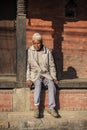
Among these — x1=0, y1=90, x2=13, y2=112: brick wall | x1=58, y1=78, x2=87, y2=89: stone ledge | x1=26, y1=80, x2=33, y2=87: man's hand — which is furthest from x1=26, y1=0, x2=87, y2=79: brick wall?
x1=0, y1=90, x2=13, y2=112: brick wall

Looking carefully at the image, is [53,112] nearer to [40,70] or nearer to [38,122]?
[38,122]

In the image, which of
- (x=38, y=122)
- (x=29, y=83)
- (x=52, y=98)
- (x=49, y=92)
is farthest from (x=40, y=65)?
(x=38, y=122)

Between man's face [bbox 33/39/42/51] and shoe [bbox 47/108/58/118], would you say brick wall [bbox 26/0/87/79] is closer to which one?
man's face [bbox 33/39/42/51]

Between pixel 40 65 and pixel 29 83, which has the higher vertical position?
pixel 40 65

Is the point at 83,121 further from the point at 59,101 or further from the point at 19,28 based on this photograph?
the point at 19,28

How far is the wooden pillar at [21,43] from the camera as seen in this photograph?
44.3 ft

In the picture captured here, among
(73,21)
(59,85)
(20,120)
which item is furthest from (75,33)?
(20,120)

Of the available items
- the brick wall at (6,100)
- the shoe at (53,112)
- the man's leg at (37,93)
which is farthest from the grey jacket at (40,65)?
the shoe at (53,112)

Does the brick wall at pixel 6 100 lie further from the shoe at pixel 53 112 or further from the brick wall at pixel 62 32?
the brick wall at pixel 62 32

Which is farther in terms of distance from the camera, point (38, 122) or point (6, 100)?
point (6, 100)

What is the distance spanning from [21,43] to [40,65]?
2.25 ft

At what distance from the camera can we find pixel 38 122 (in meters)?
13.2

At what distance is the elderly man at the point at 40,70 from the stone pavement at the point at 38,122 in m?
0.17

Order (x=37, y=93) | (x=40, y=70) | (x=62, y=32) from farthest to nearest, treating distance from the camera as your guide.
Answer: (x=62, y=32), (x=40, y=70), (x=37, y=93)
